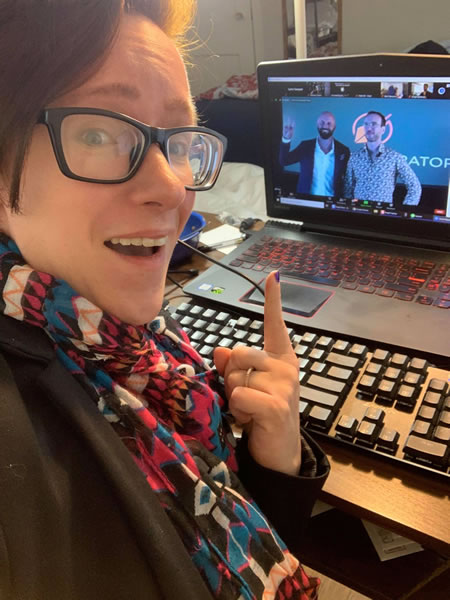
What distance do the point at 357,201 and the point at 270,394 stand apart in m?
0.56

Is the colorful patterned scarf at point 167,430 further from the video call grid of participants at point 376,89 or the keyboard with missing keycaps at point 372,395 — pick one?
the video call grid of participants at point 376,89

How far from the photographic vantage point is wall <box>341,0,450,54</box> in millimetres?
2686

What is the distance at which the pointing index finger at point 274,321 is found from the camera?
26.9 inches

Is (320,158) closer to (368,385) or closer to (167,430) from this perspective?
(368,385)

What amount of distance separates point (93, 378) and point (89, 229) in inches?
6.7

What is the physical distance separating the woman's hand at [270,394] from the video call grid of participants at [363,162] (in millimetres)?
449

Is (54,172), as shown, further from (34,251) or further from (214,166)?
(214,166)

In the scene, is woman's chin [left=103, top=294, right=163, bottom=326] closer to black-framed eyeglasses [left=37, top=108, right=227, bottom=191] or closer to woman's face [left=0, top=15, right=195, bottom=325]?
woman's face [left=0, top=15, right=195, bottom=325]

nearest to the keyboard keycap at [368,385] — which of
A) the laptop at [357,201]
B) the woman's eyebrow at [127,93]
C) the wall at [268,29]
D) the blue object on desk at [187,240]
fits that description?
the laptop at [357,201]

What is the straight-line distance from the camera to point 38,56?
429 mm

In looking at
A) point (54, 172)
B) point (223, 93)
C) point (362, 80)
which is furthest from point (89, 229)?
point (223, 93)

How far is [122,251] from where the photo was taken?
54cm

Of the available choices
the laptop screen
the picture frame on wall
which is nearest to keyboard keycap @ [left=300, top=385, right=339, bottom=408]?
the laptop screen

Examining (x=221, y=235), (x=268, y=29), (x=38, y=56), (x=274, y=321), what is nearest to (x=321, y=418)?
(x=274, y=321)
